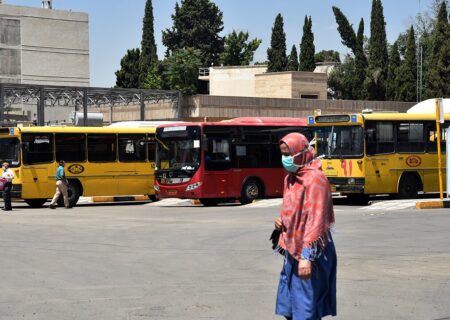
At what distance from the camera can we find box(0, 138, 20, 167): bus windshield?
96.4 ft

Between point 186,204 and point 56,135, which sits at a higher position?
point 56,135

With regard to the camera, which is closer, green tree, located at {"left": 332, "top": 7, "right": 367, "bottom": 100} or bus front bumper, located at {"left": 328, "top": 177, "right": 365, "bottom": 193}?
bus front bumper, located at {"left": 328, "top": 177, "right": 365, "bottom": 193}

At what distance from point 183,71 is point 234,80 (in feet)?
Answer: 16.6

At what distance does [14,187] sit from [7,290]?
19099mm

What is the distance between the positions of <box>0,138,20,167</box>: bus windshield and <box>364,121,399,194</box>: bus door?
37.5 feet

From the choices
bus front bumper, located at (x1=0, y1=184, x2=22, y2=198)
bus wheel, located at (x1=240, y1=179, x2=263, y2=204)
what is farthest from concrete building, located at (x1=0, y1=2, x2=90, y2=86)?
bus wheel, located at (x1=240, y1=179, x2=263, y2=204)

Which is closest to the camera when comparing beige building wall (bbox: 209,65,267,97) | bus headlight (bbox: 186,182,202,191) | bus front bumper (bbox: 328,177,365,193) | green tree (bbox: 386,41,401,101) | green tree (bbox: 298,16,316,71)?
bus front bumper (bbox: 328,177,365,193)

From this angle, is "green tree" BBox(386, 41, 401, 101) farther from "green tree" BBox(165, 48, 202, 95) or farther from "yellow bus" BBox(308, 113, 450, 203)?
"yellow bus" BBox(308, 113, 450, 203)

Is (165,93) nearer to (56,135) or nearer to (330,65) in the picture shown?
(56,135)

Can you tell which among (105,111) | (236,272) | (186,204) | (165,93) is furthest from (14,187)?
(105,111)

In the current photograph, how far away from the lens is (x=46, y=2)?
9956 centimetres

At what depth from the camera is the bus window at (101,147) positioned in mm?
31094

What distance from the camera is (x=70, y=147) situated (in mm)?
30609

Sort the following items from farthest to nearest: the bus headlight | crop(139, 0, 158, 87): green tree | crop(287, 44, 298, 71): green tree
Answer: crop(139, 0, 158, 87): green tree, crop(287, 44, 298, 71): green tree, the bus headlight
